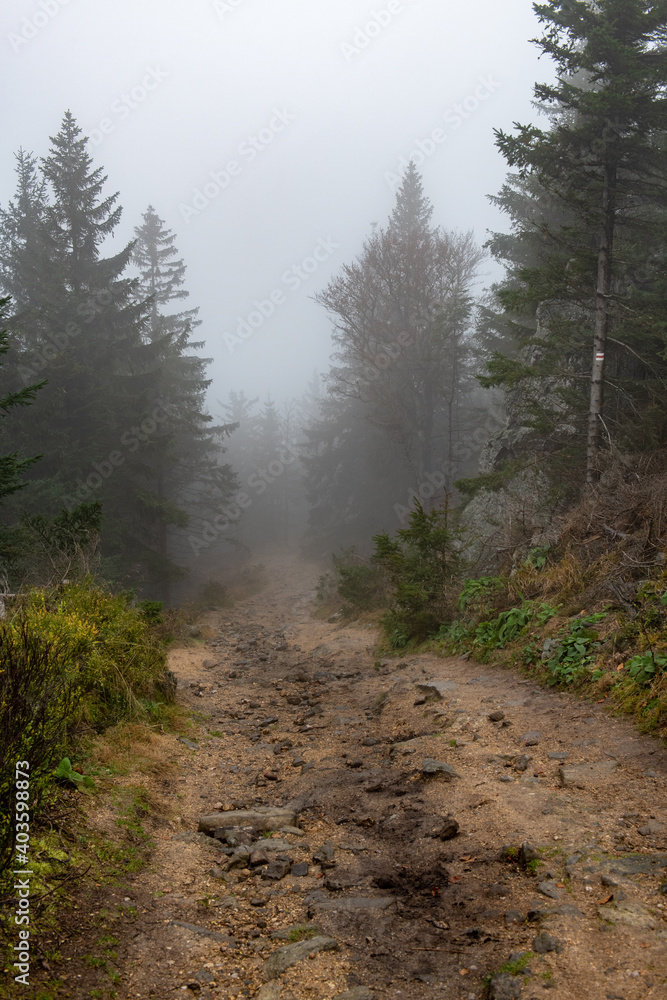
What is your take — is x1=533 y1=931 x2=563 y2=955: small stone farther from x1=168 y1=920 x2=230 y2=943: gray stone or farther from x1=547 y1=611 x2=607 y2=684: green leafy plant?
x1=547 y1=611 x2=607 y2=684: green leafy plant

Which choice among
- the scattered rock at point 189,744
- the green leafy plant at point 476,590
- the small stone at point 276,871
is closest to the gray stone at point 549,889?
the small stone at point 276,871

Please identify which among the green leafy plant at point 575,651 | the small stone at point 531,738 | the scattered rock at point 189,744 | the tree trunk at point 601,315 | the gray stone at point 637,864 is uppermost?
the tree trunk at point 601,315

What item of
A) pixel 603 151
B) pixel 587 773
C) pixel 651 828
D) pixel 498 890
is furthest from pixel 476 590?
pixel 603 151

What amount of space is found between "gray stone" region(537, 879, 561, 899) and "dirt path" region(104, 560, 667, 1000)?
11 mm

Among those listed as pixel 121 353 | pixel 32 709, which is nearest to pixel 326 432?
pixel 121 353

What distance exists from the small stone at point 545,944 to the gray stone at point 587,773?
6.65ft

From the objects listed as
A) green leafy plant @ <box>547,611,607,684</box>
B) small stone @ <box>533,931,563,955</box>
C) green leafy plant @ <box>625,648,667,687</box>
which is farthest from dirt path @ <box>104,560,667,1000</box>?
green leafy plant @ <box>625,648,667,687</box>

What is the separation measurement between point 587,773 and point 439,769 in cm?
131

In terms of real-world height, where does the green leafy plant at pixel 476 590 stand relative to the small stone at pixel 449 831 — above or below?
above

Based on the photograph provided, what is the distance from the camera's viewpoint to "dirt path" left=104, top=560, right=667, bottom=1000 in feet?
9.53

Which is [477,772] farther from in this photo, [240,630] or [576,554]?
[240,630]

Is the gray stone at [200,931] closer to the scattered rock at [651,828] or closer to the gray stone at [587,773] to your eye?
the scattered rock at [651,828]

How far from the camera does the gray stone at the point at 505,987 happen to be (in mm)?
2617

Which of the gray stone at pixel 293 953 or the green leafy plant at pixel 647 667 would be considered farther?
the green leafy plant at pixel 647 667
